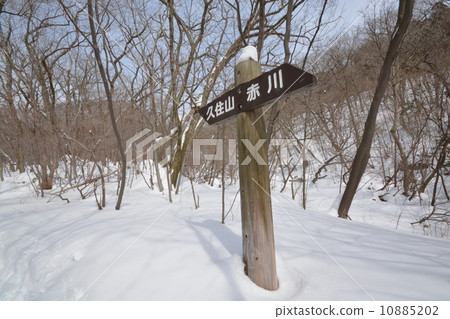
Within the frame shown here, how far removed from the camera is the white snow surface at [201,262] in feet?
3.93

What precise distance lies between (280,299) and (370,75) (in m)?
11.4

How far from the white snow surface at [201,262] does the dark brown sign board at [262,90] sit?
1145 mm

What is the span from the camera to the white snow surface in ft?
3.93

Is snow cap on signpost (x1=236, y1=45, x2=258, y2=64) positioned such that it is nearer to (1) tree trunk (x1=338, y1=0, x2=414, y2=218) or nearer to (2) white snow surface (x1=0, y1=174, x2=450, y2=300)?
(2) white snow surface (x1=0, y1=174, x2=450, y2=300)

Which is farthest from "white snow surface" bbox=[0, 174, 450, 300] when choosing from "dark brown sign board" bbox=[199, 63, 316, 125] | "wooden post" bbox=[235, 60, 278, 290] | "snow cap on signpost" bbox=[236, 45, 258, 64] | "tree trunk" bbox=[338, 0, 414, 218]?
"tree trunk" bbox=[338, 0, 414, 218]

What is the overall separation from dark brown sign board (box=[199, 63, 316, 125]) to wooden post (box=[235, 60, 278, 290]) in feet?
0.29

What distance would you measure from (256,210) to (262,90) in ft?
2.55

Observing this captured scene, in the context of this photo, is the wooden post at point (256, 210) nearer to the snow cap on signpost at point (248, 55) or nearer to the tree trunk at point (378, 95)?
the snow cap on signpost at point (248, 55)

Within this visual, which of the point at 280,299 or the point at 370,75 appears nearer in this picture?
the point at 280,299

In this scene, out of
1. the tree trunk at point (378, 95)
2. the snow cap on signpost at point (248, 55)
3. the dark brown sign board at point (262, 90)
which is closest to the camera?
the dark brown sign board at point (262, 90)

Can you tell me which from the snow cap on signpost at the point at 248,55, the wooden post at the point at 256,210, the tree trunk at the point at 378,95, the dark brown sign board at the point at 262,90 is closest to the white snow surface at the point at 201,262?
the wooden post at the point at 256,210

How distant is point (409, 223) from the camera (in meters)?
4.30
